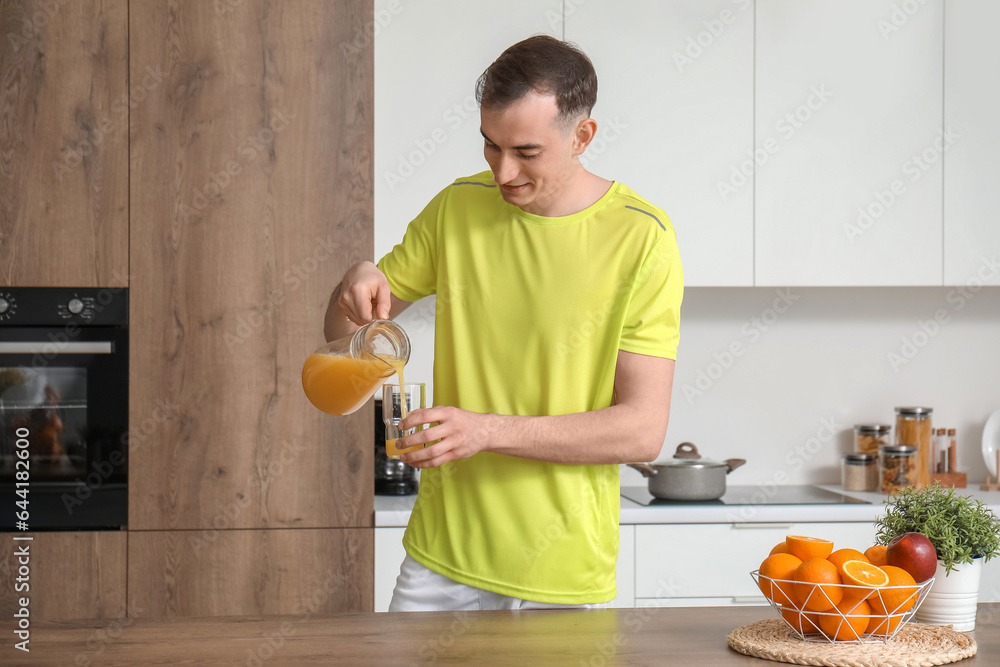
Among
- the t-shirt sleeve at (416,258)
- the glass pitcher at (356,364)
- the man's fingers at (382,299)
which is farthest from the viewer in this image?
the t-shirt sleeve at (416,258)

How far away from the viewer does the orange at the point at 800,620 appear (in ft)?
3.39

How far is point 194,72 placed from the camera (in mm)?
2375

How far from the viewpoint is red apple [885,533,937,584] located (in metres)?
1.05

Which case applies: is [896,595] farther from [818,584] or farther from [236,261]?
[236,261]

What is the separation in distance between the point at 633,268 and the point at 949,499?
56cm

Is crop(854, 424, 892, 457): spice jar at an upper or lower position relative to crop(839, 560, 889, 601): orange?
lower

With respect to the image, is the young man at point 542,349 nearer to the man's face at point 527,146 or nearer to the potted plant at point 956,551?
the man's face at point 527,146

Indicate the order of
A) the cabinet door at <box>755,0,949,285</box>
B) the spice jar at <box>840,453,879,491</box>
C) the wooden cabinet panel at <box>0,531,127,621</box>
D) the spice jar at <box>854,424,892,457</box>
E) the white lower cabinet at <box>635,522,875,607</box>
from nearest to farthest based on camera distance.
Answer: the wooden cabinet panel at <box>0,531,127,621</box> → the white lower cabinet at <box>635,522,875,607</box> → the cabinet door at <box>755,0,949,285</box> → the spice jar at <box>840,453,879,491</box> → the spice jar at <box>854,424,892,457</box>

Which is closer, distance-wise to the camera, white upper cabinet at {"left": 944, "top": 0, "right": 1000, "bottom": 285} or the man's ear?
the man's ear

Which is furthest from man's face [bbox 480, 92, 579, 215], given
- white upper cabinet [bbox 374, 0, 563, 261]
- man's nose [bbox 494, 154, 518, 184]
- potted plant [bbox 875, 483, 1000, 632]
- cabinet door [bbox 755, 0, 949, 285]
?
cabinet door [bbox 755, 0, 949, 285]

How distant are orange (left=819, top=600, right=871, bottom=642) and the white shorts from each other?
0.49 metres

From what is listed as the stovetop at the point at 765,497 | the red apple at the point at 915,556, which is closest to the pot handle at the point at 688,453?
the stovetop at the point at 765,497

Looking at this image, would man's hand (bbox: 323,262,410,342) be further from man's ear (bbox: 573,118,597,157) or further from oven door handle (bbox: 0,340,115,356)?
oven door handle (bbox: 0,340,115,356)

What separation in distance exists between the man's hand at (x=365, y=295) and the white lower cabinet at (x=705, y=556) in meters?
1.37
